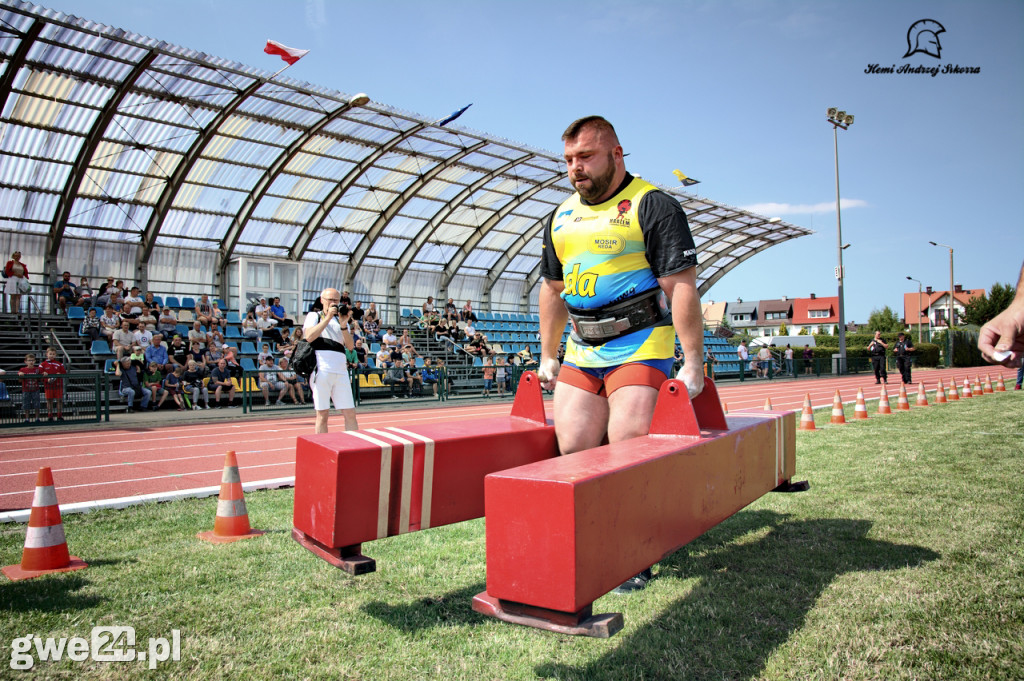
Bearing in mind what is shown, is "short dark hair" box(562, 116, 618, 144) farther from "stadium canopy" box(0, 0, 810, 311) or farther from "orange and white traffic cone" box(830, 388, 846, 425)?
"stadium canopy" box(0, 0, 810, 311)

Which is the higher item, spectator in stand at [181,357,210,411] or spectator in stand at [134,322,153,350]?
spectator in stand at [134,322,153,350]

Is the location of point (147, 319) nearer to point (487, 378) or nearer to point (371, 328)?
point (371, 328)

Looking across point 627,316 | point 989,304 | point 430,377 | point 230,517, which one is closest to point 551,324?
point 627,316

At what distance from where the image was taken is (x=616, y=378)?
11.4 ft

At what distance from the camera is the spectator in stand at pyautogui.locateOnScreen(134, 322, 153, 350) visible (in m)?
17.0

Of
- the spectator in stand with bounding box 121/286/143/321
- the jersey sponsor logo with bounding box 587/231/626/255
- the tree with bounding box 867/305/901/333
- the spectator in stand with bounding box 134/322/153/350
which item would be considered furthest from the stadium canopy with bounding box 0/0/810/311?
the tree with bounding box 867/305/901/333

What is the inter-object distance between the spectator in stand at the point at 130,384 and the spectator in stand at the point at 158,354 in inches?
23.8

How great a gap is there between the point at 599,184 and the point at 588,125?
0.31m

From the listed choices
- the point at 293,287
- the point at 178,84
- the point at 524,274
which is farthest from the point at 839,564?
the point at 524,274

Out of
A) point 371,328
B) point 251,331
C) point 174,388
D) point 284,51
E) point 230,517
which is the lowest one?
point 230,517

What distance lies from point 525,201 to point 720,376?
517 inches

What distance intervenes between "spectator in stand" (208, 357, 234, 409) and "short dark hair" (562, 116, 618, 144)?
54.6 feet

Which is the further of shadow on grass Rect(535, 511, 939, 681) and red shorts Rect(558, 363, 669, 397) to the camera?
red shorts Rect(558, 363, 669, 397)

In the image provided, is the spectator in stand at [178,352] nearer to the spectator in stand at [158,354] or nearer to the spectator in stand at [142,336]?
the spectator in stand at [158,354]
